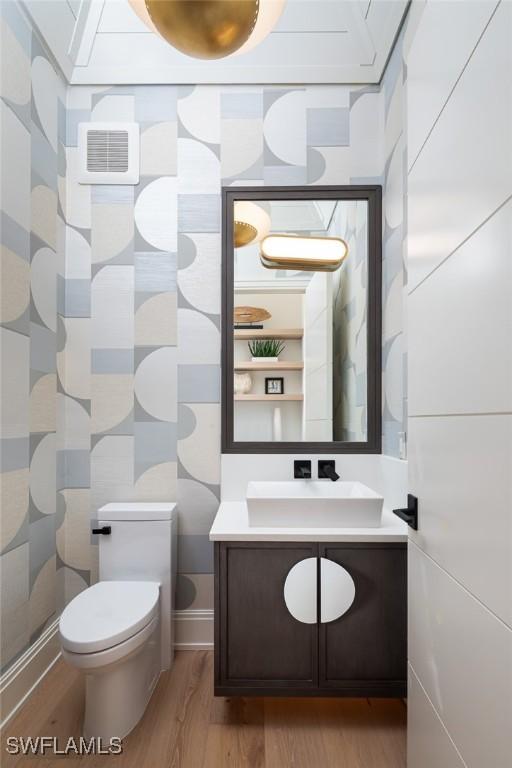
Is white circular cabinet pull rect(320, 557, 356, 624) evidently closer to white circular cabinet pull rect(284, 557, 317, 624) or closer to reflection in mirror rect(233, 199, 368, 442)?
white circular cabinet pull rect(284, 557, 317, 624)

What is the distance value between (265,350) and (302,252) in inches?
20.2

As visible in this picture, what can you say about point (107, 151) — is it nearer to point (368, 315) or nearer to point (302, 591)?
point (368, 315)

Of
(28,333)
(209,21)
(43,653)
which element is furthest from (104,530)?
→ (209,21)

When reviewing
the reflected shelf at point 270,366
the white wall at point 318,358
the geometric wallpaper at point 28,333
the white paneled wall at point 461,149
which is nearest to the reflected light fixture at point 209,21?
the white paneled wall at point 461,149

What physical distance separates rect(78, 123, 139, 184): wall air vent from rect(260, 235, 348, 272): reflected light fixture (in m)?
0.76

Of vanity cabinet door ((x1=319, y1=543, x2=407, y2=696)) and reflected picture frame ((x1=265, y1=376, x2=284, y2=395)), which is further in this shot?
reflected picture frame ((x1=265, y1=376, x2=284, y2=395))

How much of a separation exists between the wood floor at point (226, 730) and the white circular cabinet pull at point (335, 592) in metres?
0.41

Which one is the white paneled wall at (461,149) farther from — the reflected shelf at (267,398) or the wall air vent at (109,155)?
the wall air vent at (109,155)

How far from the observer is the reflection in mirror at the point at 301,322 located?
7.22 feet

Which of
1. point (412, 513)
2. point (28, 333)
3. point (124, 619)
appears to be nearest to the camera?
point (412, 513)

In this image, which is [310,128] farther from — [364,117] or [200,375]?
[200,375]

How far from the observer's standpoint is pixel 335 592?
1662mm

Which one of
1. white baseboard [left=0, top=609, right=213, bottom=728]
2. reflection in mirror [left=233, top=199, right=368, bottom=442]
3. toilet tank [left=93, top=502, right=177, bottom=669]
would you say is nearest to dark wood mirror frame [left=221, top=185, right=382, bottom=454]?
reflection in mirror [left=233, top=199, right=368, bottom=442]

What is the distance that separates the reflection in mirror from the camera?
220 centimetres
